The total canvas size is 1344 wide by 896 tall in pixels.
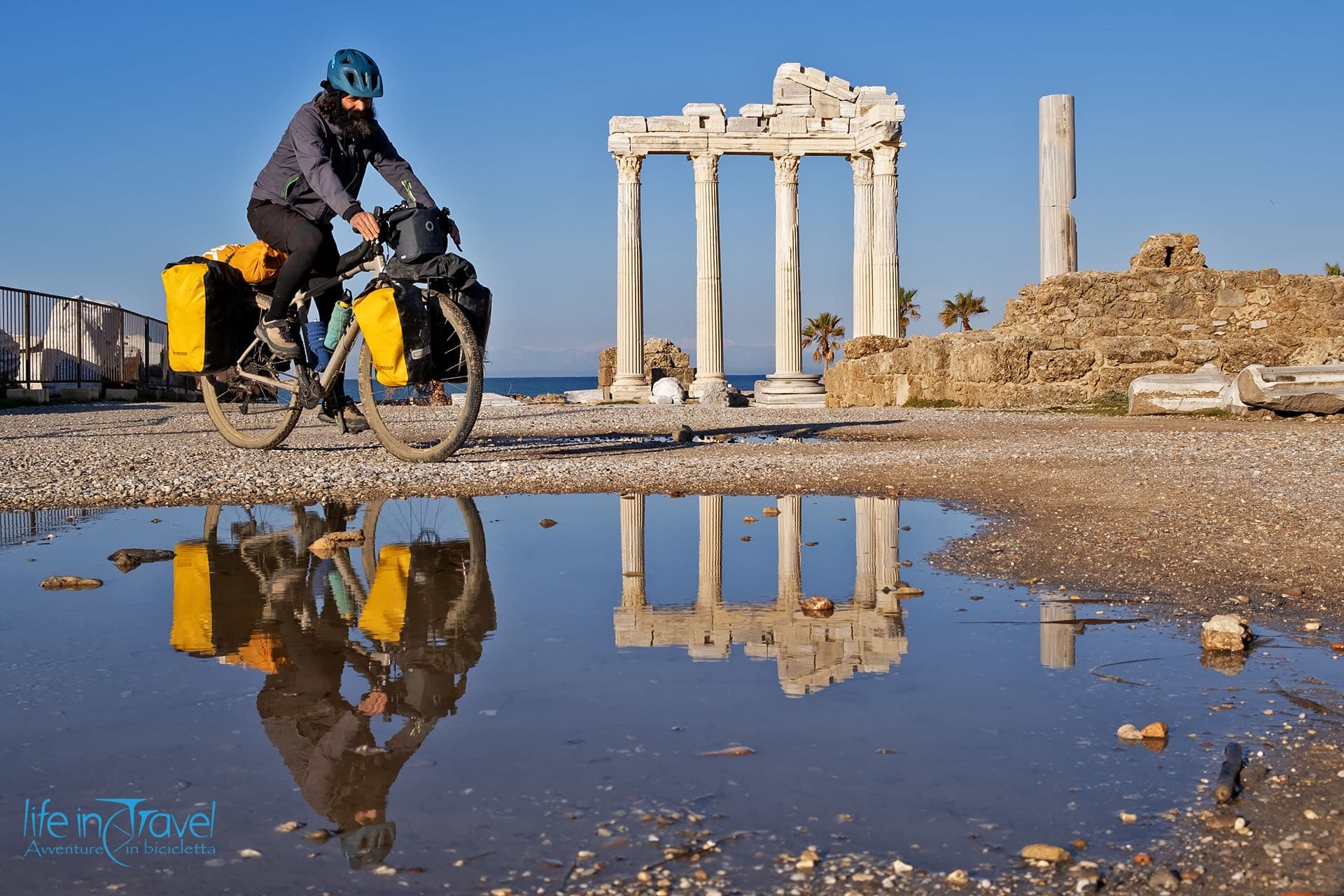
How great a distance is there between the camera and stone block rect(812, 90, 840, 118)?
33.6 meters

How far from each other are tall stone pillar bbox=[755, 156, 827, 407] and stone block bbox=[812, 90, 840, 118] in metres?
1.42

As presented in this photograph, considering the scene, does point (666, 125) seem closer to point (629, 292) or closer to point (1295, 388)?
point (629, 292)

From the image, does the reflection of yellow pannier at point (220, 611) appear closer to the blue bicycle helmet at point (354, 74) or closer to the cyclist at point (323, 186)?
the cyclist at point (323, 186)

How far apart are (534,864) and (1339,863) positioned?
44.4 inches

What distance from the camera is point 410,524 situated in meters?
5.30

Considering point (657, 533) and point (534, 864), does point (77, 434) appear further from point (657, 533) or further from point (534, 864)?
point (534, 864)

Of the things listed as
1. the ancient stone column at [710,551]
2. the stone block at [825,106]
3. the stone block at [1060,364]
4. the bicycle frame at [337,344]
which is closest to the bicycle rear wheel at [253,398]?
the bicycle frame at [337,344]

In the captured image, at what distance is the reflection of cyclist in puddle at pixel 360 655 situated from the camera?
2.04 metres

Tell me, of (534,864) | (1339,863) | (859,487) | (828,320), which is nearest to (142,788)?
(534,864)

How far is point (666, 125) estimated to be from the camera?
1313 inches

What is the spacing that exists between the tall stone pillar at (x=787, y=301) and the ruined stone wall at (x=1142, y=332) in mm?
11865

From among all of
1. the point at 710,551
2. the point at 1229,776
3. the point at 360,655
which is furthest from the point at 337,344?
the point at 1229,776

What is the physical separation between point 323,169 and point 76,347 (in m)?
18.0

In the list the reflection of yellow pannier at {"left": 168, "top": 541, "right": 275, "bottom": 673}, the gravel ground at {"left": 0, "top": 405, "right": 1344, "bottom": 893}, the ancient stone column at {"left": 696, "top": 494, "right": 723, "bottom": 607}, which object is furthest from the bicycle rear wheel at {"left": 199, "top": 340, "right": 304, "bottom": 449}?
the reflection of yellow pannier at {"left": 168, "top": 541, "right": 275, "bottom": 673}
